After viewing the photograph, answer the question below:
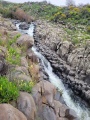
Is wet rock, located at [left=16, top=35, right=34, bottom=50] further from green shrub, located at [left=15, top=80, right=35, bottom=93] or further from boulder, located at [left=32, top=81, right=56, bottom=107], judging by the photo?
green shrub, located at [left=15, top=80, right=35, bottom=93]

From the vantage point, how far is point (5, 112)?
802 centimetres

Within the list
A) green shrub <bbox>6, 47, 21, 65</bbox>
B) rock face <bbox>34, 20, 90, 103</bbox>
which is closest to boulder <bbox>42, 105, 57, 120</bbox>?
green shrub <bbox>6, 47, 21, 65</bbox>

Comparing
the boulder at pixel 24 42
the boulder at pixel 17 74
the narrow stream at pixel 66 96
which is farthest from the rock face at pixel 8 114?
the boulder at pixel 24 42

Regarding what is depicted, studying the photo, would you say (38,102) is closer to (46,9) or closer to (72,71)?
(72,71)

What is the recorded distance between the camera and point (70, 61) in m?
24.7

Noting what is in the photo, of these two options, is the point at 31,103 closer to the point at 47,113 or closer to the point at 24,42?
the point at 47,113

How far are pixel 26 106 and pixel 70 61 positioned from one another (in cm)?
1558

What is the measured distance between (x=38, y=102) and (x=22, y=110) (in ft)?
5.67

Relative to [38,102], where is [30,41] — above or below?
above

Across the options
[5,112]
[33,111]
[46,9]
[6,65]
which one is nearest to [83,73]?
[6,65]

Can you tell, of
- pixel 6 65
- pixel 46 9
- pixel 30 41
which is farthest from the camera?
pixel 46 9

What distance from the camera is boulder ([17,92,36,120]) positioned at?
30.8ft

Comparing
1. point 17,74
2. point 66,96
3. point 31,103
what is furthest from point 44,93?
point 66,96

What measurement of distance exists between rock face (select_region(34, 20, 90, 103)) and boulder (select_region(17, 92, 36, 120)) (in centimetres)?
1067
